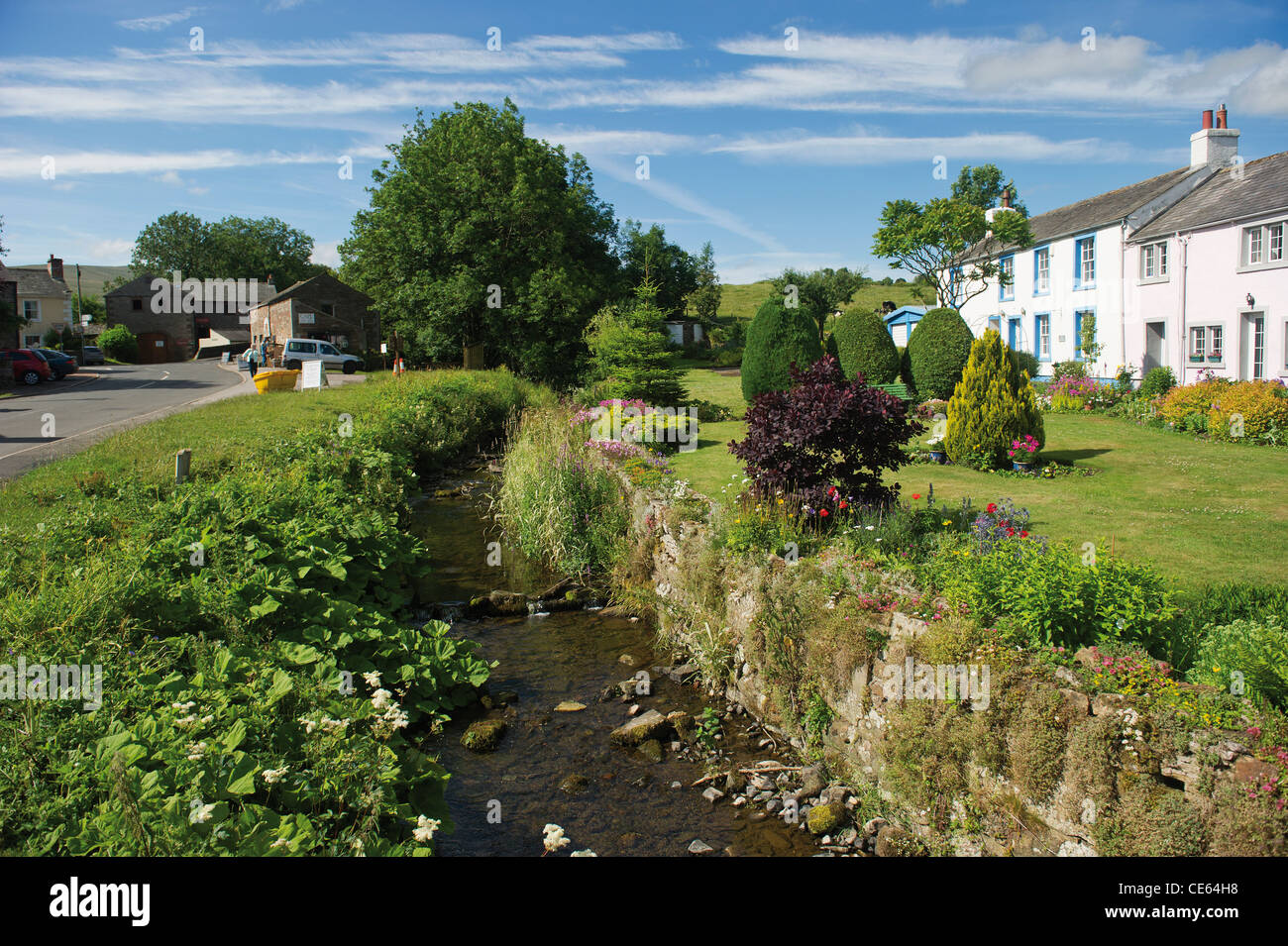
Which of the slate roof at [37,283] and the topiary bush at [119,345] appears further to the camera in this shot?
the slate roof at [37,283]

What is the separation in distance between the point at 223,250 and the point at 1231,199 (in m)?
94.3

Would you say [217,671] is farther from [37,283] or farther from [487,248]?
[37,283]

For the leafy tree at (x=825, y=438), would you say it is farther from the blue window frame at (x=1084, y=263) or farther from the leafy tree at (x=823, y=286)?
the leafy tree at (x=823, y=286)

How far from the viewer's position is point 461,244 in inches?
1288

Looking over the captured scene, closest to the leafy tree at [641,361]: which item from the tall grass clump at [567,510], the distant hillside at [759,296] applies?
the tall grass clump at [567,510]

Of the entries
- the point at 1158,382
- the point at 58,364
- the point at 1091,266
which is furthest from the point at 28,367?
the point at 1091,266

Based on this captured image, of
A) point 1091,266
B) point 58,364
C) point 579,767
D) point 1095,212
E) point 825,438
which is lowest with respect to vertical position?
point 579,767

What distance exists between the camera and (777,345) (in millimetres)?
20797

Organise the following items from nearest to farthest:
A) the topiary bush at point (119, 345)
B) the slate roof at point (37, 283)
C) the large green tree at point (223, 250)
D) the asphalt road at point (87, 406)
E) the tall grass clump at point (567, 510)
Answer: the tall grass clump at point (567, 510)
the asphalt road at point (87, 406)
the topiary bush at point (119, 345)
the slate roof at point (37, 283)
the large green tree at point (223, 250)

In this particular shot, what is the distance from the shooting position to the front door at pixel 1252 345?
2048 centimetres

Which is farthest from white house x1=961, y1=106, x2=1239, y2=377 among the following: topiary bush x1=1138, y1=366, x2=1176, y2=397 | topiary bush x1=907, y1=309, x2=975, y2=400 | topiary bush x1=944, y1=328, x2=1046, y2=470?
topiary bush x1=944, y1=328, x2=1046, y2=470

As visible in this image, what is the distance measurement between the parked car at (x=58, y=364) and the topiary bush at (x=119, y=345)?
896 inches

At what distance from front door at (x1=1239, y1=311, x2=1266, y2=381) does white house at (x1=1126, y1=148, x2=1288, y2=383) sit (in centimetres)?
2

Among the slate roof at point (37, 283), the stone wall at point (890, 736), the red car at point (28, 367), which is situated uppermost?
the slate roof at point (37, 283)
